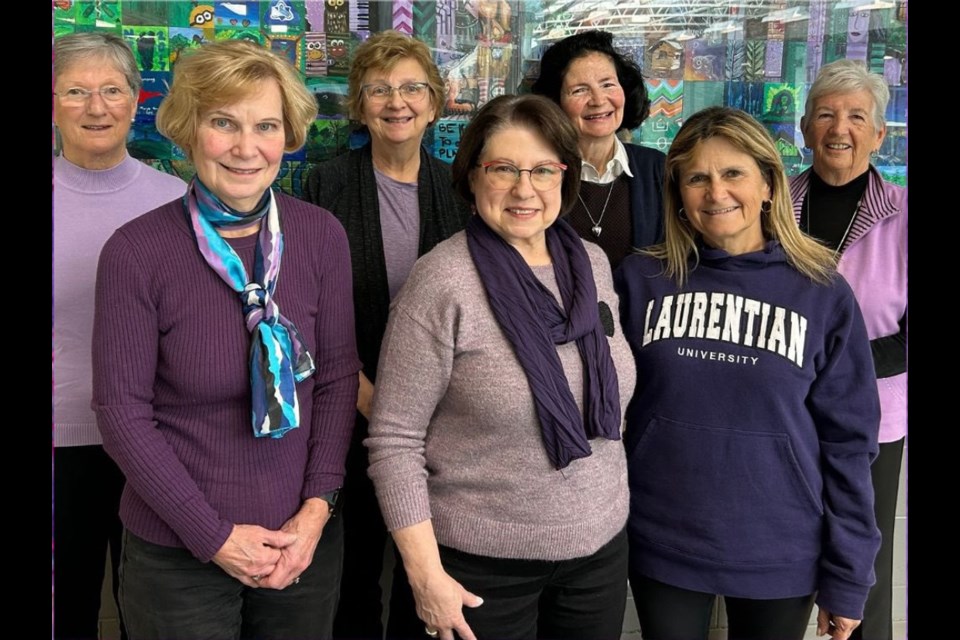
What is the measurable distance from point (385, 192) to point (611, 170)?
0.70m

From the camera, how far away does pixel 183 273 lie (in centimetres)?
160

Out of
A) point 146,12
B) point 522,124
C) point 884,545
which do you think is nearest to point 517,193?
point 522,124

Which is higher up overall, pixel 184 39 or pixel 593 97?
pixel 184 39

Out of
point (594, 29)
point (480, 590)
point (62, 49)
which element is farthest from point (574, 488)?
point (62, 49)

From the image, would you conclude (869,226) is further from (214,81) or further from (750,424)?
(214,81)

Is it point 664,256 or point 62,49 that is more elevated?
point 62,49

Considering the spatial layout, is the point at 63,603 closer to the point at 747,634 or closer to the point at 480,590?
the point at 480,590

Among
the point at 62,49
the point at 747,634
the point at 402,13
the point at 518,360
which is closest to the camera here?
the point at 518,360

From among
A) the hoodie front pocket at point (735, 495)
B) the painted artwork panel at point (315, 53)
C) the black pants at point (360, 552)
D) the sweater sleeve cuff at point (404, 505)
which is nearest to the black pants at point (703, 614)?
the hoodie front pocket at point (735, 495)

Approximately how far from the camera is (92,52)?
88.4 inches

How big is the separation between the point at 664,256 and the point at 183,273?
1.19m

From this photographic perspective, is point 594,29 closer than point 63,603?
No

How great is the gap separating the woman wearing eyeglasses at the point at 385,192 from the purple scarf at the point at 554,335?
56 centimetres

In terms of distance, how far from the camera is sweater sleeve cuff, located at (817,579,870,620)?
1.88 metres
